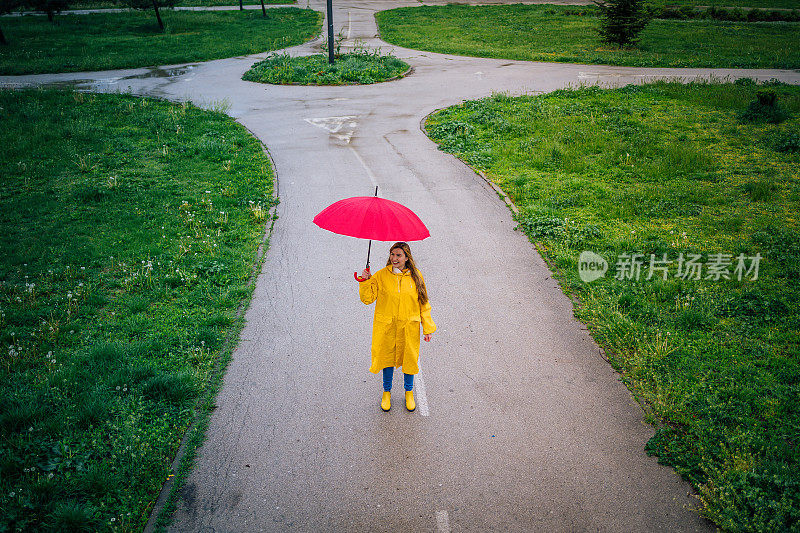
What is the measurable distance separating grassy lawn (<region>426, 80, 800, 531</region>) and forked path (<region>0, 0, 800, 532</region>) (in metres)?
0.42

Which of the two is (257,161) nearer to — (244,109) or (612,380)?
(244,109)

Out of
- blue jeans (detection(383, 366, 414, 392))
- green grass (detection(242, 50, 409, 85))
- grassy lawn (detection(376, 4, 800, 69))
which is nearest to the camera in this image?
blue jeans (detection(383, 366, 414, 392))

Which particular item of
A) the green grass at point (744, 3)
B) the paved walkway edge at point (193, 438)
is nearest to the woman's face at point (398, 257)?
the paved walkway edge at point (193, 438)

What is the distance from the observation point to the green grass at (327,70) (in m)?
21.4

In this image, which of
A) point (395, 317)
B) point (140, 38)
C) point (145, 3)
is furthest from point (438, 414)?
point (145, 3)

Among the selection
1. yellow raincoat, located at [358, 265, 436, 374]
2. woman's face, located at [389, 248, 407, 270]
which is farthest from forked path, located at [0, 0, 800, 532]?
woman's face, located at [389, 248, 407, 270]

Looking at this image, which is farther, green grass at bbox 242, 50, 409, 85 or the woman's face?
green grass at bbox 242, 50, 409, 85

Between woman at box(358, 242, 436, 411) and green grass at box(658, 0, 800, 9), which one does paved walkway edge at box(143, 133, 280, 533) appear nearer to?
woman at box(358, 242, 436, 411)

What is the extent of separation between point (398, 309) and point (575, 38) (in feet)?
102

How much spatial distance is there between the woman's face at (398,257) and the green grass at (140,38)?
2494cm

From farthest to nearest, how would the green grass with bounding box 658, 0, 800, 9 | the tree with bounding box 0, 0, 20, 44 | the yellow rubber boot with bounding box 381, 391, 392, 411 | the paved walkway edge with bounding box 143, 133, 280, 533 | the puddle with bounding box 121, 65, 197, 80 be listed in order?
the green grass with bounding box 658, 0, 800, 9, the tree with bounding box 0, 0, 20, 44, the puddle with bounding box 121, 65, 197, 80, the yellow rubber boot with bounding box 381, 391, 392, 411, the paved walkway edge with bounding box 143, 133, 280, 533

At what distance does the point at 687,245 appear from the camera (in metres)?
8.95

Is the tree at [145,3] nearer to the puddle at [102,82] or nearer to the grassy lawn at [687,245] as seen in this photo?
the puddle at [102,82]

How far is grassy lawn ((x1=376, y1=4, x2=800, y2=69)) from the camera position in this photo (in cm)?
2462
